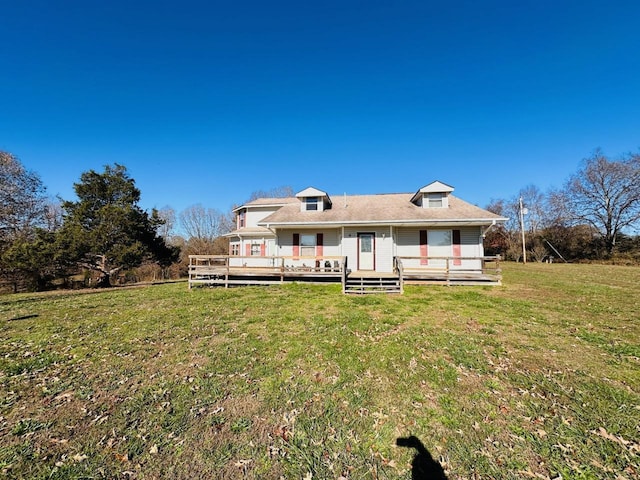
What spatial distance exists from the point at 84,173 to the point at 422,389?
77.5ft

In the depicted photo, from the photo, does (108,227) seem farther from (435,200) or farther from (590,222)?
(590,222)

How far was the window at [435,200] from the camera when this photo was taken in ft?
52.0

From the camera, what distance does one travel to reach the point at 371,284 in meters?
12.7

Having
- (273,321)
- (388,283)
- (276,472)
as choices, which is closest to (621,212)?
(388,283)

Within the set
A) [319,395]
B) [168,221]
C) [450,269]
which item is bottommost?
[319,395]

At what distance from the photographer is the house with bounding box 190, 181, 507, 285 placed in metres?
13.9

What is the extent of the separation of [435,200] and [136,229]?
66.1ft

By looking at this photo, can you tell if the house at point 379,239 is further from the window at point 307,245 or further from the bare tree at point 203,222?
the bare tree at point 203,222

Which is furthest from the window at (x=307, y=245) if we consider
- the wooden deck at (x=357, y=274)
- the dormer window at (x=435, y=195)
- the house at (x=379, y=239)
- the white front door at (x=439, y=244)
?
the dormer window at (x=435, y=195)

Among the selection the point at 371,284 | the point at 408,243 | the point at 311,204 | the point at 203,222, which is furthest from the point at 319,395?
the point at 203,222

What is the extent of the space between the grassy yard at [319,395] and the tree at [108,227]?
10.3m

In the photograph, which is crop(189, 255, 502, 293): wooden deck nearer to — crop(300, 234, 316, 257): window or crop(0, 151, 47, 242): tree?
crop(300, 234, 316, 257): window

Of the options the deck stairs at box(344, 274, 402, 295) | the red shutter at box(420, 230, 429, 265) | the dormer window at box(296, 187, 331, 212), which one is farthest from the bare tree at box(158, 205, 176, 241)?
the red shutter at box(420, 230, 429, 265)

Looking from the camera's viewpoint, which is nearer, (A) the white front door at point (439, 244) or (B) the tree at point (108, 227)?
(A) the white front door at point (439, 244)
